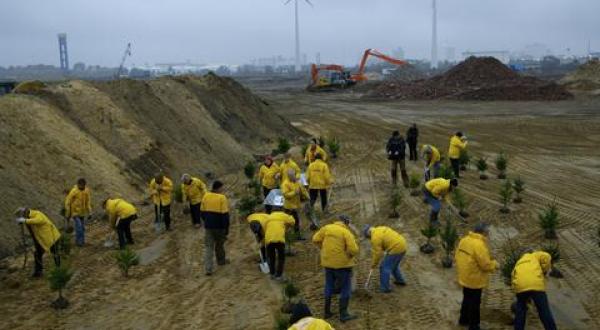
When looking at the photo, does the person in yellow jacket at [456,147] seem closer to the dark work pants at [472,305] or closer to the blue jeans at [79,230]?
the dark work pants at [472,305]

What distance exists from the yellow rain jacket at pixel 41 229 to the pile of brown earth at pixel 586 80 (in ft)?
151

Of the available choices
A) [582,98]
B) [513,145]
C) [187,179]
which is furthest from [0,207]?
[582,98]

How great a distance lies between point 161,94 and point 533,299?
61.5ft

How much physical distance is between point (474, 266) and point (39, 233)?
7.13 meters

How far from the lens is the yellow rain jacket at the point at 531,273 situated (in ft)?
23.2

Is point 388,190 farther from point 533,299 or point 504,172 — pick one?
point 533,299

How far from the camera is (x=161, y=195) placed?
12.8 meters

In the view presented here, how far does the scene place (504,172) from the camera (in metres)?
17.7

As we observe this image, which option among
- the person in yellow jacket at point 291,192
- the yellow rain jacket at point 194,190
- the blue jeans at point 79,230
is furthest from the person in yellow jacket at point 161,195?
the person in yellow jacket at point 291,192

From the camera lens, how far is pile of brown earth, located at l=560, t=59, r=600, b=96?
49.5 metres

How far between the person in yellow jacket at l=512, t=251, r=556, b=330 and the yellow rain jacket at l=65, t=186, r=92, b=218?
332 inches

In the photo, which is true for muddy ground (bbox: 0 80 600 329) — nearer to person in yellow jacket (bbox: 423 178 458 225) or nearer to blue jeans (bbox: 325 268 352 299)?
blue jeans (bbox: 325 268 352 299)

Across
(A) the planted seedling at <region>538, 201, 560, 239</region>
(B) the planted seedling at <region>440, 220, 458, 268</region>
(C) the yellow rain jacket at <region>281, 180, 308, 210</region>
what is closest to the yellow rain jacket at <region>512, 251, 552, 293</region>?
(B) the planted seedling at <region>440, 220, 458, 268</region>

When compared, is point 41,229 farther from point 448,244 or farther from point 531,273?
point 531,273
